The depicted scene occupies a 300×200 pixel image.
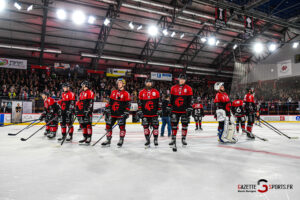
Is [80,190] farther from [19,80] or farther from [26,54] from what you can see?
[26,54]

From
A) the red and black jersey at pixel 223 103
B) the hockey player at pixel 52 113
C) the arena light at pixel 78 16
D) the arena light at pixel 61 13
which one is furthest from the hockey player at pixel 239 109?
the arena light at pixel 61 13

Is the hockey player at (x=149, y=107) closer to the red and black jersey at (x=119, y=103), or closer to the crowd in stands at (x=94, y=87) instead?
the red and black jersey at (x=119, y=103)

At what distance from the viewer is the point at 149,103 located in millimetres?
5078

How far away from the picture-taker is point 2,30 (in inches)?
675

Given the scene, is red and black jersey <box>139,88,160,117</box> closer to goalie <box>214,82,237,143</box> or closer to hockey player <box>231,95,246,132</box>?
goalie <box>214,82,237,143</box>

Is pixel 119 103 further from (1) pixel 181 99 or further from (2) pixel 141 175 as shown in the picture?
(2) pixel 141 175

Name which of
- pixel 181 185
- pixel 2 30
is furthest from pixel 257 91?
pixel 2 30

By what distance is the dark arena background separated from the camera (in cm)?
260

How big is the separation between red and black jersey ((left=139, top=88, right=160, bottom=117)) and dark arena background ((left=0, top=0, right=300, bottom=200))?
0.03 metres

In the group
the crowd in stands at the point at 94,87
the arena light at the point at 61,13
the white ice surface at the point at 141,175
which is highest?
the arena light at the point at 61,13

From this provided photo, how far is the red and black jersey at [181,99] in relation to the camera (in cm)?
497

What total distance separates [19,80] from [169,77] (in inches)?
612

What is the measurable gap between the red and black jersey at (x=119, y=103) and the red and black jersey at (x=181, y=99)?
1.29 metres

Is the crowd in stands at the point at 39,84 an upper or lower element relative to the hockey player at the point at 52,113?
upper
